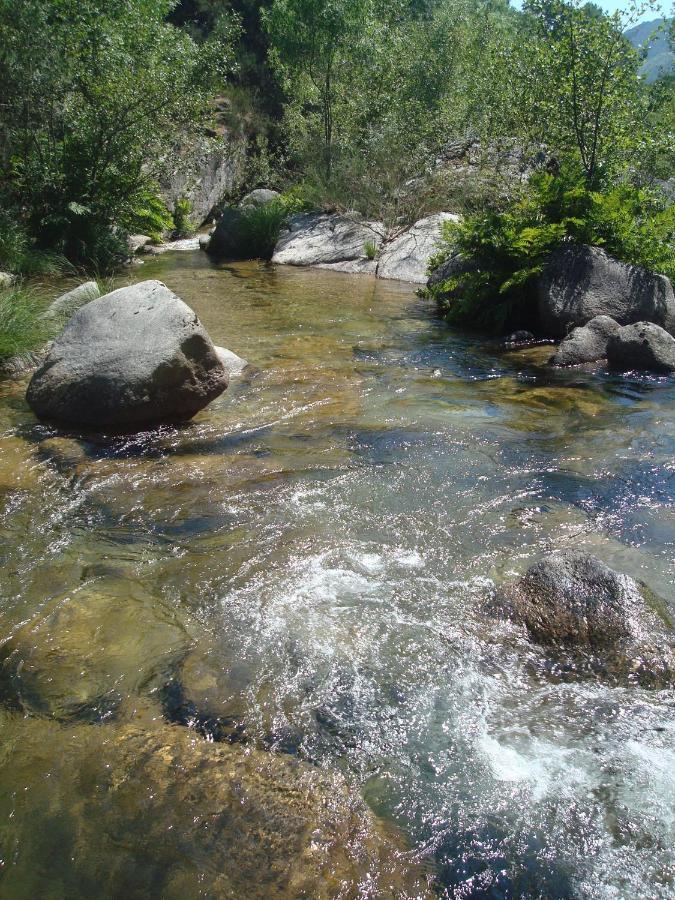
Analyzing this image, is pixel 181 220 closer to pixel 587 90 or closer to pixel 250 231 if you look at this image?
pixel 250 231

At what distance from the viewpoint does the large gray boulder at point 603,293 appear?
969 centimetres

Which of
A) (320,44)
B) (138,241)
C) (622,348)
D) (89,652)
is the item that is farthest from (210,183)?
(89,652)

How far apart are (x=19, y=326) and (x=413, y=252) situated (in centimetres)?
1113

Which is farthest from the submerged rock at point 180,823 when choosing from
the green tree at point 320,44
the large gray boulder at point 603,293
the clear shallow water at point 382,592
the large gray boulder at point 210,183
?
the large gray boulder at point 210,183

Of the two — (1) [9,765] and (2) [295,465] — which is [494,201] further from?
(1) [9,765]

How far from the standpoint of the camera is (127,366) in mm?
6160

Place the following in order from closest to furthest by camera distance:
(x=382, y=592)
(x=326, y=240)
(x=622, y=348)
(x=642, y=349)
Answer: (x=382, y=592) < (x=642, y=349) < (x=622, y=348) < (x=326, y=240)

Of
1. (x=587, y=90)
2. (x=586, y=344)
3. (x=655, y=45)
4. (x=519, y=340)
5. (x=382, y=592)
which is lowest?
(x=382, y=592)

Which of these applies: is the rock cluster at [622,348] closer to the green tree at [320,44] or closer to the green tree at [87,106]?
the green tree at [87,106]

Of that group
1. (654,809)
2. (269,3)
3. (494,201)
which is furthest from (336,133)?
(654,809)

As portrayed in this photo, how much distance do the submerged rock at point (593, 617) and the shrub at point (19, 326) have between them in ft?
20.2

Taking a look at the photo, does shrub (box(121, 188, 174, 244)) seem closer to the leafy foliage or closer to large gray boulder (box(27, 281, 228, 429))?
the leafy foliage

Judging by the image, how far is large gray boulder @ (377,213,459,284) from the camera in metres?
16.1

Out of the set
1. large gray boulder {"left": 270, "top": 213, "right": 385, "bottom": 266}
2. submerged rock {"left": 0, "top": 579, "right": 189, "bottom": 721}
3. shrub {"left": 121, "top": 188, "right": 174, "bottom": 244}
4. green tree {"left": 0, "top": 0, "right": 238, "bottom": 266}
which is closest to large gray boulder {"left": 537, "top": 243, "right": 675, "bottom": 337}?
submerged rock {"left": 0, "top": 579, "right": 189, "bottom": 721}
